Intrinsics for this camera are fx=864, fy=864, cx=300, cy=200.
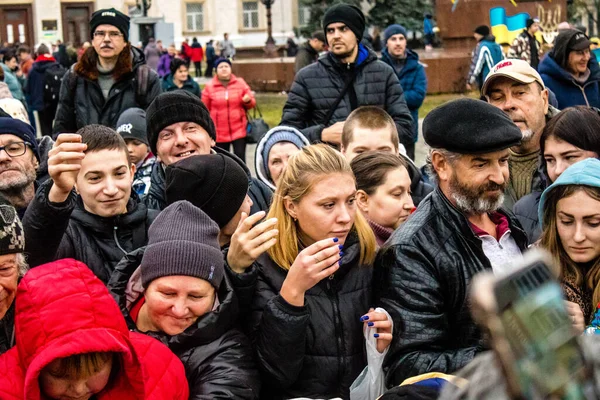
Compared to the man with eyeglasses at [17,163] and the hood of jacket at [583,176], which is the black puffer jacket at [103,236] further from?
the hood of jacket at [583,176]

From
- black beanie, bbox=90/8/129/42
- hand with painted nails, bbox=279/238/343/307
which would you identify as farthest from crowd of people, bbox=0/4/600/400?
black beanie, bbox=90/8/129/42

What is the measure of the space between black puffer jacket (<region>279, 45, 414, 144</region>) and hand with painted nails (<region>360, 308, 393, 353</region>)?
377 centimetres

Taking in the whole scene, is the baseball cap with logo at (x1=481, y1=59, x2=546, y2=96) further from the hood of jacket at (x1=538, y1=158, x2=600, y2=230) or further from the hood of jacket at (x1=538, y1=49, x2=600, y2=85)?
the hood of jacket at (x1=538, y1=49, x2=600, y2=85)

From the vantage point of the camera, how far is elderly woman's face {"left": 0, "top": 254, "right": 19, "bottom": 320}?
2.76 m

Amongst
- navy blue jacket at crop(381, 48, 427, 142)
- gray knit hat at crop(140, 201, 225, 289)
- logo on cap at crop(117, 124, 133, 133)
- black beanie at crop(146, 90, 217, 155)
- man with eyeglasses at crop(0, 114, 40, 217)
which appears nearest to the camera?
gray knit hat at crop(140, 201, 225, 289)

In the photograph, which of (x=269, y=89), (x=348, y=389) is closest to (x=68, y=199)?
(x=348, y=389)

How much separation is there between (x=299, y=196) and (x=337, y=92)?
3.54 metres

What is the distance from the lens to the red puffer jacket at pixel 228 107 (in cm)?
1240

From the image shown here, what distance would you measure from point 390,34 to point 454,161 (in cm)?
854

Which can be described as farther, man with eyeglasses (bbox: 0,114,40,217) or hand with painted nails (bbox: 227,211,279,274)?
man with eyeglasses (bbox: 0,114,40,217)

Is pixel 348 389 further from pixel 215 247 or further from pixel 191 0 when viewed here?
pixel 191 0

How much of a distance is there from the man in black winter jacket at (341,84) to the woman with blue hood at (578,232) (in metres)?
3.35

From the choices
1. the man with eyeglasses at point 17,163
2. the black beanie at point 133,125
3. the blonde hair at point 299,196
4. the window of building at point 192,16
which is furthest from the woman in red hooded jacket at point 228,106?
the window of building at point 192,16

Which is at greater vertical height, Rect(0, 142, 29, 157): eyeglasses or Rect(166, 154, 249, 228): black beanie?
Rect(0, 142, 29, 157): eyeglasses
